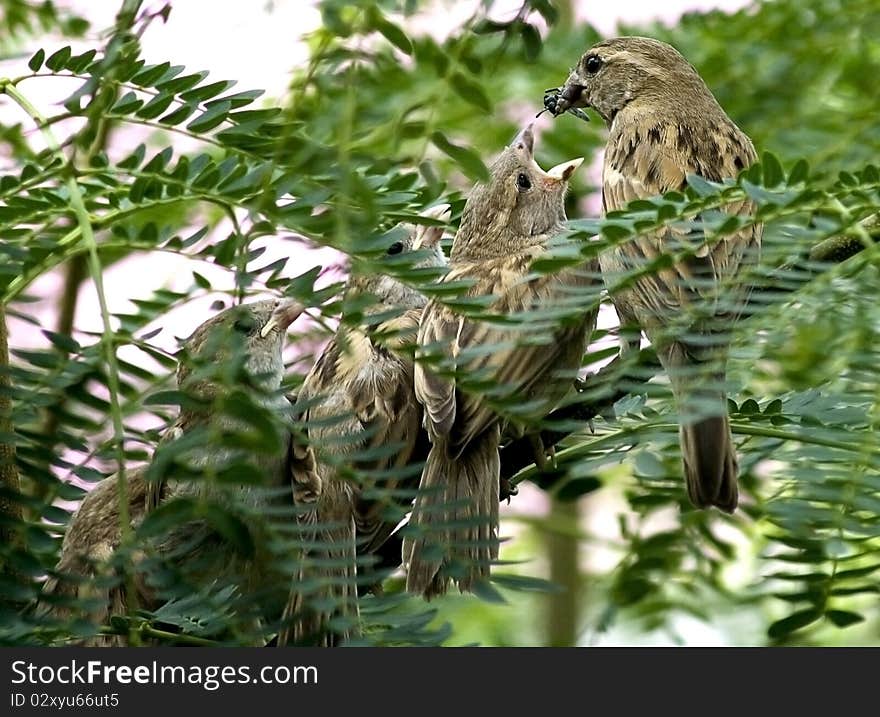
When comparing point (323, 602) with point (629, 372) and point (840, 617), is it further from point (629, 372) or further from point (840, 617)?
point (840, 617)

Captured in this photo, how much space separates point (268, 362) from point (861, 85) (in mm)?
1766

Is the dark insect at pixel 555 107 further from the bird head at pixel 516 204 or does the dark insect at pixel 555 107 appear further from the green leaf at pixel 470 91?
the green leaf at pixel 470 91

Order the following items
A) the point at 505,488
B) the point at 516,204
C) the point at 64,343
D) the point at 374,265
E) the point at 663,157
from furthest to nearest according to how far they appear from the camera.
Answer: the point at 516,204, the point at 663,157, the point at 505,488, the point at 64,343, the point at 374,265

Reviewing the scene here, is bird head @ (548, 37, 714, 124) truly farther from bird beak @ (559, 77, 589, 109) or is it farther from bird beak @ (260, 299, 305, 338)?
bird beak @ (260, 299, 305, 338)

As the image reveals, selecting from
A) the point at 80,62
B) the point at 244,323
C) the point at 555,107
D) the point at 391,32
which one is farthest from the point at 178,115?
the point at 555,107

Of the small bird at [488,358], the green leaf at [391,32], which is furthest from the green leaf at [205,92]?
the green leaf at [391,32]

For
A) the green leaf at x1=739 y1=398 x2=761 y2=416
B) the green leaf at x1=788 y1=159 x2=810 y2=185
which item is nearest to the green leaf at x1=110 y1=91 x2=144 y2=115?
the green leaf at x1=788 y1=159 x2=810 y2=185

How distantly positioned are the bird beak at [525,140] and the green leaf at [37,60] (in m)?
1.53

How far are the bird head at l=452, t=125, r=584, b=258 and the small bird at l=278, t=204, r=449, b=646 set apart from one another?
0.26 meters

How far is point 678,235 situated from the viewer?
160 centimetres

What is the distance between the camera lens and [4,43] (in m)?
3.01

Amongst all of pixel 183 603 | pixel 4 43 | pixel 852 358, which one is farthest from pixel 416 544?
pixel 4 43

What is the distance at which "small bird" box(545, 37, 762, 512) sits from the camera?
4.55 feet

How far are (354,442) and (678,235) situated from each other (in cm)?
48
